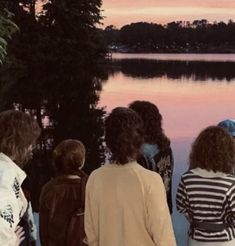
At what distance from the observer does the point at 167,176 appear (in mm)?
4832

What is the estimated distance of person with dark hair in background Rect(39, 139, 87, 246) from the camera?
14.5 feet

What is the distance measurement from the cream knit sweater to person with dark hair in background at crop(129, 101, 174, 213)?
2.42 ft

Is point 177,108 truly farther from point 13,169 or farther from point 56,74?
point 13,169

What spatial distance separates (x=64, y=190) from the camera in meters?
4.45

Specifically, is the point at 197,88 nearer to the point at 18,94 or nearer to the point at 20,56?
the point at 18,94

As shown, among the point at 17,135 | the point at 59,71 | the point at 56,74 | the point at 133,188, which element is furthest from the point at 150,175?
the point at 59,71

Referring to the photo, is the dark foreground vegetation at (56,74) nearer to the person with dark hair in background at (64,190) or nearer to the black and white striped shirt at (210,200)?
the person with dark hair in background at (64,190)

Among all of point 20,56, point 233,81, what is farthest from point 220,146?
point 20,56

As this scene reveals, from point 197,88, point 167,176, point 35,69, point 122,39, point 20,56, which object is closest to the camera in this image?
point 167,176

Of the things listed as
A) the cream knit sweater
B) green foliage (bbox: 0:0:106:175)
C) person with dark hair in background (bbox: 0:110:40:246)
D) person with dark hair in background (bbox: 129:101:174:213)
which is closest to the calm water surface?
green foliage (bbox: 0:0:106:175)

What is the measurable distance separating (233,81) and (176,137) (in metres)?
24.7

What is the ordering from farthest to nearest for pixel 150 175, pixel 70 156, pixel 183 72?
1. pixel 183 72
2. pixel 70 156
3. pixel 150 175

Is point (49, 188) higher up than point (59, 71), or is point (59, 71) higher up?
point (49, 188)

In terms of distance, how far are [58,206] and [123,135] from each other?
965mm
